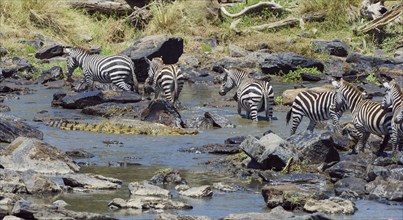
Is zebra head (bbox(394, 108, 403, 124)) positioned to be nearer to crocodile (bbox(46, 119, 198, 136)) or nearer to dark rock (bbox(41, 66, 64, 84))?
crocodile (bbox(46, 119, 198, 136))

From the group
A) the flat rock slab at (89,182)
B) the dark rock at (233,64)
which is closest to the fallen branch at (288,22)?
the dark rock at (233,64)

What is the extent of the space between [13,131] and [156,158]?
243cm

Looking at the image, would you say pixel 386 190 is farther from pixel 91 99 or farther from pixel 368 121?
pixel 91 99

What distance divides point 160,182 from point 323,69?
14.7m

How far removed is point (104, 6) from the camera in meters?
31.7

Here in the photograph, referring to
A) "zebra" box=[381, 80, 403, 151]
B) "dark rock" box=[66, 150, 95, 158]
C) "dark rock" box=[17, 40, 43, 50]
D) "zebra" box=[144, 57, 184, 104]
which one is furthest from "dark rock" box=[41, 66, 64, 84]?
"zebra" box=[381, 80, 403, 151]

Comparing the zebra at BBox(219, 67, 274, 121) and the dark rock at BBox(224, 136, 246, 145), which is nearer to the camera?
the dark rock at BBox(224, 136, 246, 145)

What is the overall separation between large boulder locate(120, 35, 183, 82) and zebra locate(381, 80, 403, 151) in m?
10.9

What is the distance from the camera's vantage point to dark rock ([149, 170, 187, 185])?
1271cm

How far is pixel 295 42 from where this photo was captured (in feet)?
96.3

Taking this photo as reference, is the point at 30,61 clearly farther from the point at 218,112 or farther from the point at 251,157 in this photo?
the point at 251,157

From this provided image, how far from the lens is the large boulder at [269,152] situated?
13398 mm

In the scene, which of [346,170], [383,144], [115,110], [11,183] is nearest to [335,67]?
[115,110]

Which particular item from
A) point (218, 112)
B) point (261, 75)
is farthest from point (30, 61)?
point (218, 112)
